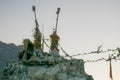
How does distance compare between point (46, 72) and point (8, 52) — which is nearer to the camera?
point (46, 72)

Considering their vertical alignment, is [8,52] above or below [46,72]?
above

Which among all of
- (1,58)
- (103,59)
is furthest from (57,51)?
(1,58)

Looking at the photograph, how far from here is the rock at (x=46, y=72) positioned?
20000mm

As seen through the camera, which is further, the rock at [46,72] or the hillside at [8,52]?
the hillside at [8,52]

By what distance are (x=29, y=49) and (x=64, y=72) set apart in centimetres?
416

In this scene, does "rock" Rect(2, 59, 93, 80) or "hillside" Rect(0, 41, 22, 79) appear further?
"hillside" Rect(0, 41, 22, 79)

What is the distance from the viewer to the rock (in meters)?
20.0

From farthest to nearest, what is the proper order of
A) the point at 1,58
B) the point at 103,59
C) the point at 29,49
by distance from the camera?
the point at 1,58
the point at 29,49
the point at 103,59

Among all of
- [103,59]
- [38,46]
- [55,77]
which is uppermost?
[38,46]

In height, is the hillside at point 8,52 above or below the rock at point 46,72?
above

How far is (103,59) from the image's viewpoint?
1521 centimetres

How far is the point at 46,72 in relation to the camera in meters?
20.3

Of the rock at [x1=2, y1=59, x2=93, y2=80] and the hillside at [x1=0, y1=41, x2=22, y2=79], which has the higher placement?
the hillside at [x1=0, y1=41, x2=22, y2=79]

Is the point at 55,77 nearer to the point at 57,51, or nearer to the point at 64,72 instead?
the point at 64,72
